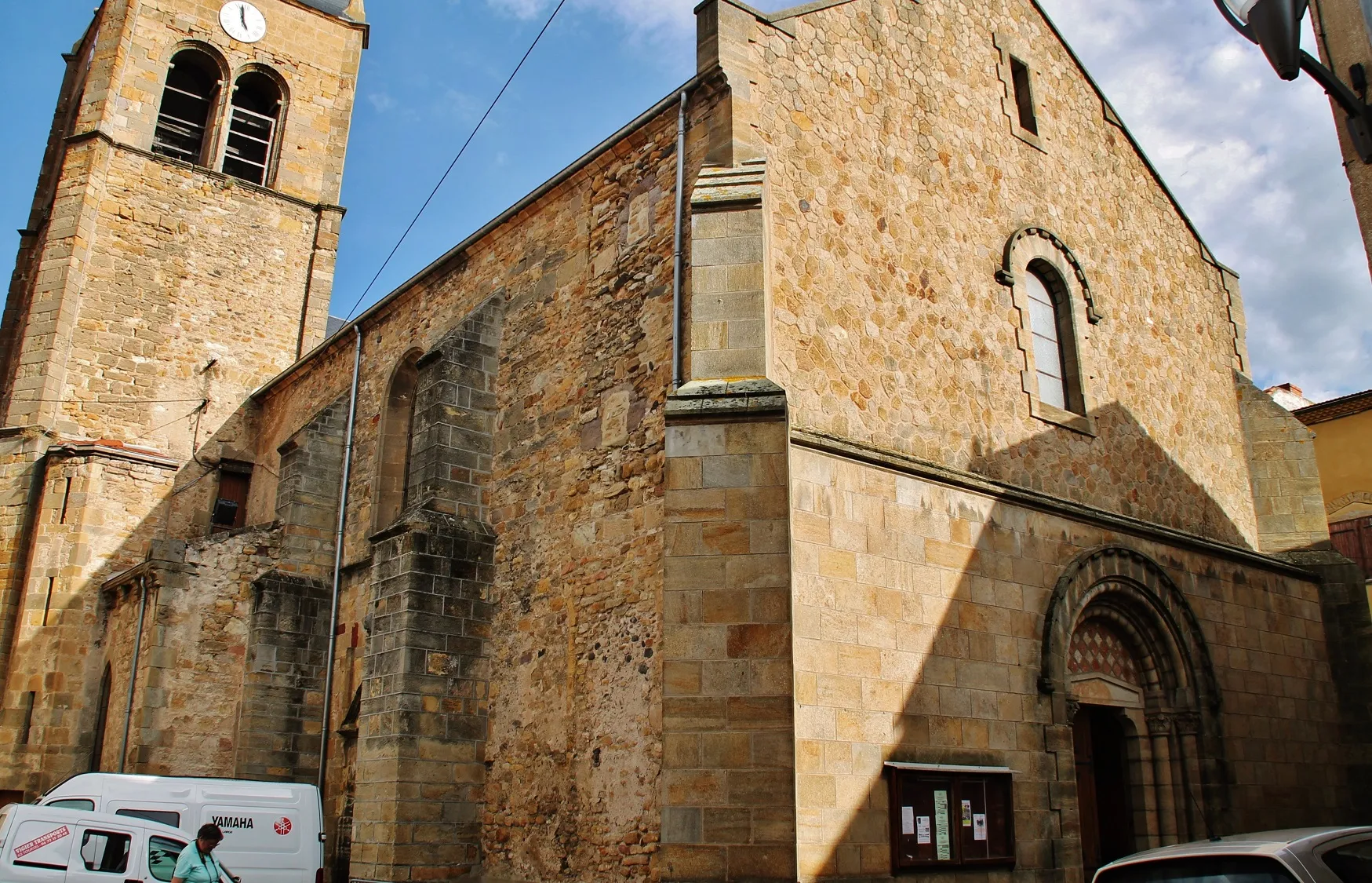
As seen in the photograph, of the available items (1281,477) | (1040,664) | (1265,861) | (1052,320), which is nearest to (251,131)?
(1052,320)

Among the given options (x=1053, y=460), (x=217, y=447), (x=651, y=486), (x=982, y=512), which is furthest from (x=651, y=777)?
(x=217, y=447)

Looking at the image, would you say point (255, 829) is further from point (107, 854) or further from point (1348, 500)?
point (1348, 500)

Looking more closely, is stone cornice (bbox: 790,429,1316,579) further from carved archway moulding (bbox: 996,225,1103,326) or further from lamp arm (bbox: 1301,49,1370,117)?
lamp arm (bbox: 1301,49,1370,117)

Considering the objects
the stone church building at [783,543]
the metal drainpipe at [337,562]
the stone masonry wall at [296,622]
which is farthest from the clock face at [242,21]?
the stone masonry wall at [296,622]

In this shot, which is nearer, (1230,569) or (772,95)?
(772,95)

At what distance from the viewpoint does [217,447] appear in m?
21.0

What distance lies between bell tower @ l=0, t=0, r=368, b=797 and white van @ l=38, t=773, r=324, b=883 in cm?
489

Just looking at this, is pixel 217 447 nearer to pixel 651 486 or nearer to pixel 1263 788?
pixel 651 486

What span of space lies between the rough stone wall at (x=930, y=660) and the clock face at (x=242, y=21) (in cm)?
2052

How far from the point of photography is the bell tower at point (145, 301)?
17.8m

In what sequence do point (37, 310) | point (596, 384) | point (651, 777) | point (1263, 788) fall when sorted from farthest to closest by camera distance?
point (37, 310) < point (1263, 788) < point (596, 384) < point (651, 777)

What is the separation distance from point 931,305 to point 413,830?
7281mm

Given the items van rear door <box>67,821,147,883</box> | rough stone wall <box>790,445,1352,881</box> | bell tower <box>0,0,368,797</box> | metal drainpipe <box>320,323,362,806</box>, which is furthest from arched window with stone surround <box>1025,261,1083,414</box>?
bell tower <box>0,0,368,797</box>

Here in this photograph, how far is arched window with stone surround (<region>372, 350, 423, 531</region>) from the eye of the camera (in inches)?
603
